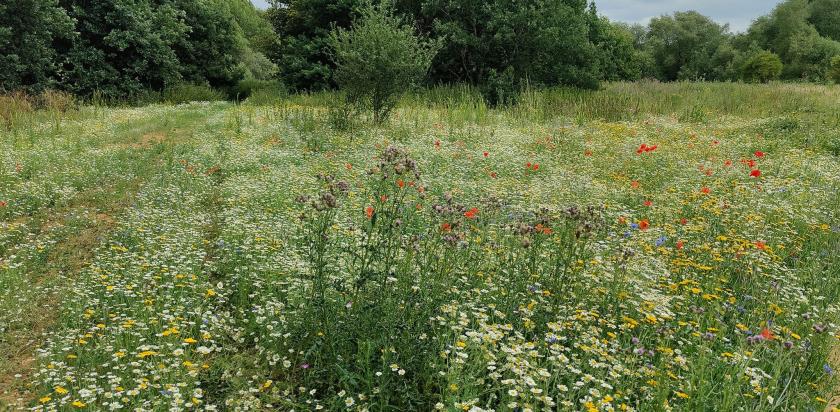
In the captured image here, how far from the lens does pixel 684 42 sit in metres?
73.8

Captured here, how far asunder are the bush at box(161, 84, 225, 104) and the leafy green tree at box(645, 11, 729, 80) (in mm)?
63647

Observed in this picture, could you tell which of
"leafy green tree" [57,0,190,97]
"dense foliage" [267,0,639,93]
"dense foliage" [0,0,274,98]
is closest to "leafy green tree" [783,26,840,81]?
"dense foliage" [267,0,639,93]

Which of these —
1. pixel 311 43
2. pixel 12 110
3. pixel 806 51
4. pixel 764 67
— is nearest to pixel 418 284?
pixel 12 110

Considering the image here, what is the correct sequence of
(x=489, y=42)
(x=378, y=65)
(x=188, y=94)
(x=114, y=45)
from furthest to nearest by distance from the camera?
(x=188, y=94)
(x=114, y=45)
(x=489, y=42)
(x=378, y=65)

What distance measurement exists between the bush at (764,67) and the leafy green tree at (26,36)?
Answer: 57.8 metres

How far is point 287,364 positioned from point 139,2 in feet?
103

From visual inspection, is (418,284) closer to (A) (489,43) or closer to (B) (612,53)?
(A) (489,43)

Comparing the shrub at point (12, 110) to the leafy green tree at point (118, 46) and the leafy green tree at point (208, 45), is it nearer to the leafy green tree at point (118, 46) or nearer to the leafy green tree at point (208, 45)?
the leafy green tree at point (118, 46)

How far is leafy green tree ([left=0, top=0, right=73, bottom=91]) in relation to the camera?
20.5 metres

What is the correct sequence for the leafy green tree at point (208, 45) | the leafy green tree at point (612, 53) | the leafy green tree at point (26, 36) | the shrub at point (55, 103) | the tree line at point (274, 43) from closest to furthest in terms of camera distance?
the shrub at point (55, 103)
the leafy green tree at point (26, 36)
the tree line at point (274, 43)
the leafy green tree at point (208, 45)
the leafy green tree at point (612, 53)

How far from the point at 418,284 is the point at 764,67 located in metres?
61.6

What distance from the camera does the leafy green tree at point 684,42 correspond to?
7045 centimetres

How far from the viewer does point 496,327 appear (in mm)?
2920

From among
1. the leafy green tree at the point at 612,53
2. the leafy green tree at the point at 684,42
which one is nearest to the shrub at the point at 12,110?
the leafy green tree at the point at 612,53
